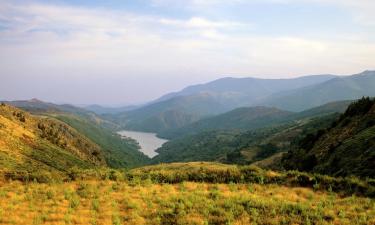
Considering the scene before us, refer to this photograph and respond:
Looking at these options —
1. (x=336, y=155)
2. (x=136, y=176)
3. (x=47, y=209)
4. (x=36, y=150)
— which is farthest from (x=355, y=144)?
(x=36, y=150)

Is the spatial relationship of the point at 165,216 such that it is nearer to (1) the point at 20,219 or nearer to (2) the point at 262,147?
(1) the point at 20,219

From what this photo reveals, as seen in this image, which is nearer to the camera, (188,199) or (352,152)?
(188,199)

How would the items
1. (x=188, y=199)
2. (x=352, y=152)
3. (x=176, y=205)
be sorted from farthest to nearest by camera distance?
(x=352, y=152) < (x=188, y=199) < (x=176, y=205)

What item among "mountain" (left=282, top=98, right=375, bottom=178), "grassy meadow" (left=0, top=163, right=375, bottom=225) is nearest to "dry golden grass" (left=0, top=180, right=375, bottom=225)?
"grassy meadow" (left=0, top=163, right=375, bottom=225)

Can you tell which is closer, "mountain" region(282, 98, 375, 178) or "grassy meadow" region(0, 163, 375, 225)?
"grassy meadow" region(0, 163, 375, 225)

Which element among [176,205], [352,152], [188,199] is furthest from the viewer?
[352,152]

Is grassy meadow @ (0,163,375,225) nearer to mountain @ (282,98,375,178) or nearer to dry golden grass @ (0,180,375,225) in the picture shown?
dry golden grass @ (0,180,375,225)

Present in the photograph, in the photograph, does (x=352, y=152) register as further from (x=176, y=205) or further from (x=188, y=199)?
(x=176, y=205)

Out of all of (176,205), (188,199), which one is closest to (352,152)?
(188,199)
